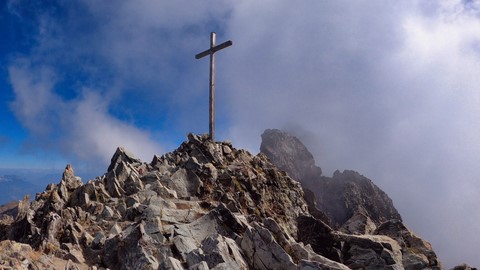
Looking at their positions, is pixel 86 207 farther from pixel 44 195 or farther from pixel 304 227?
pixel 304 227

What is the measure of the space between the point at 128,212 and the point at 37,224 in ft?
29.7

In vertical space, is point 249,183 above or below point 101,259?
above

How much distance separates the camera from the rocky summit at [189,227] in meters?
20.2

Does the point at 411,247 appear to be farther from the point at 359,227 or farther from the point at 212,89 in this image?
the point at 212,89

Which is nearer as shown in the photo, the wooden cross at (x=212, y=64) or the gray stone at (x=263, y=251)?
the gray stone at (x=263, y=251)

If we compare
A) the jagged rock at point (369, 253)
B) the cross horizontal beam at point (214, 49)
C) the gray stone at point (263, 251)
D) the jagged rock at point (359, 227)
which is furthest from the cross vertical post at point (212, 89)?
the jagged rock at point (369, 253)

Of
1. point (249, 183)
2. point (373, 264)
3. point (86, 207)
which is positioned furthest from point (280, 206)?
point (86, 207)

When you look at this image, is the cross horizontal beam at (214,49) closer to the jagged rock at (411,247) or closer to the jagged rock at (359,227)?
the jagged rock at (359,227)

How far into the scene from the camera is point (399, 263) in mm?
24297

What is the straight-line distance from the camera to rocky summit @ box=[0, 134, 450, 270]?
20203 millimetres

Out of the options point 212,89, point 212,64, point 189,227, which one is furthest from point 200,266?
point 212,64

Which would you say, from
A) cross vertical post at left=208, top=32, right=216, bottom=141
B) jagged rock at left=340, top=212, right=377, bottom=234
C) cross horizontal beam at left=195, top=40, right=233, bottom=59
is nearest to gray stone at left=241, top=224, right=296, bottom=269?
jagged rock at left=340, top=212, right=377, bottom=234

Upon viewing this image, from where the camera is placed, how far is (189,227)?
23.7 m

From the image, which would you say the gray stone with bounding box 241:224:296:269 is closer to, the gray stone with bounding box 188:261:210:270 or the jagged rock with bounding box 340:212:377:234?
the gray stone with bounding box 188:261:210:270
